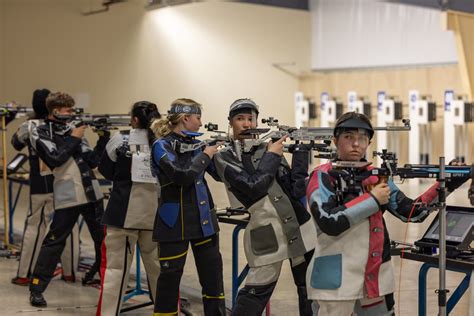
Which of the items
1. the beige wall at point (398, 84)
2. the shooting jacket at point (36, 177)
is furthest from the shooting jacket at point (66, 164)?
the beige wall at point (398, 84)

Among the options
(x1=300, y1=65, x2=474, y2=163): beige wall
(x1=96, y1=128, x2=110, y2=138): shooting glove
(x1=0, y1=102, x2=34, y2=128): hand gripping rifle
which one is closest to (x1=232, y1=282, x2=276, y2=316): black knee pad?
(x1=96, y1=128, x2=110, y2=138): shooting glove

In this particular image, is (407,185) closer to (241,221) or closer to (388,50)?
(388,50)

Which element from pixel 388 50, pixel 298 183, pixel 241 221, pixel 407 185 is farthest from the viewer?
pixel 388 50

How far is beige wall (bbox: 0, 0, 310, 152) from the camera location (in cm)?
1451

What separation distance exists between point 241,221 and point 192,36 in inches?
490

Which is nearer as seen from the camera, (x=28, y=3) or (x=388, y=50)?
(x=28, y=3)

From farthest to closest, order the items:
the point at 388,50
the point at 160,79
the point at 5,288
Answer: the point at 388,50, the point at 160,79, the point at 5,288

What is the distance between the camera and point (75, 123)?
5582mm

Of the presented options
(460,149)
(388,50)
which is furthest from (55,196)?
(388,50)

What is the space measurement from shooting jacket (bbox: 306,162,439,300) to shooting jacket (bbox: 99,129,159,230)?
171cm

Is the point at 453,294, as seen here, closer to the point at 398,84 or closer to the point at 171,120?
the point at 171,120

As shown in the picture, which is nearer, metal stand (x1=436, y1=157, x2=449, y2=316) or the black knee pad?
metal stand (x1=436, y1=157, x2=449, y2=316)

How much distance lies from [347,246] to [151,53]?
13251 mm

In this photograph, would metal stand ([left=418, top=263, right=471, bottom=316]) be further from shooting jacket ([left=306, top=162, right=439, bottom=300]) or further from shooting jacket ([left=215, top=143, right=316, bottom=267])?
shooting jacket ([left=215, top=143, right=316, bottom=267])
